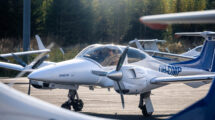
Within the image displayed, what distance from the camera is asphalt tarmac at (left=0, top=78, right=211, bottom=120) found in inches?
476

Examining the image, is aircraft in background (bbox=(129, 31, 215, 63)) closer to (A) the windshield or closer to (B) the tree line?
(A) the windshield

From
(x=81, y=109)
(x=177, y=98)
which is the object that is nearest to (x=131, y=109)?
(x=81, y=109)

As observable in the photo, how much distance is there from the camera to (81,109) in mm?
12445

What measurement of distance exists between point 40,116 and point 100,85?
8481 mm

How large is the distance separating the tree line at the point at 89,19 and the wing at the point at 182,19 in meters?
45.3

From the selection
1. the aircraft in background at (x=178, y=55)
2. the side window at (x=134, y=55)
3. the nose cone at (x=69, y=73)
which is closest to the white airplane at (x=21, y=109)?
the nose cone at (x=69, y=73)

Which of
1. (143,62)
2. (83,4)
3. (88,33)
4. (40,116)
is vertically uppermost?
(40,116)

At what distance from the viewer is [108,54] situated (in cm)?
1198

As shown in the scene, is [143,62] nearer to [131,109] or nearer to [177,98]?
[131,109]

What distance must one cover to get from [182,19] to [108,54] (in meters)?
9.00

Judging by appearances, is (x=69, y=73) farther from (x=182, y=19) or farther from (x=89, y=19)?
(x=89, y=19)

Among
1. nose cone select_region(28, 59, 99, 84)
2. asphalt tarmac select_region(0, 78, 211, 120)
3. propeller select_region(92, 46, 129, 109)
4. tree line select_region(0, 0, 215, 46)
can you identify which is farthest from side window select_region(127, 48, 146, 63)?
tree line select_region(0, 0, 215, 46)

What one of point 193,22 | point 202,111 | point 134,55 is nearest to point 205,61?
point 134,55

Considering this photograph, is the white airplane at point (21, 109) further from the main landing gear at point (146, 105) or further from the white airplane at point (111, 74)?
the main landing gear at point (146, 105)
